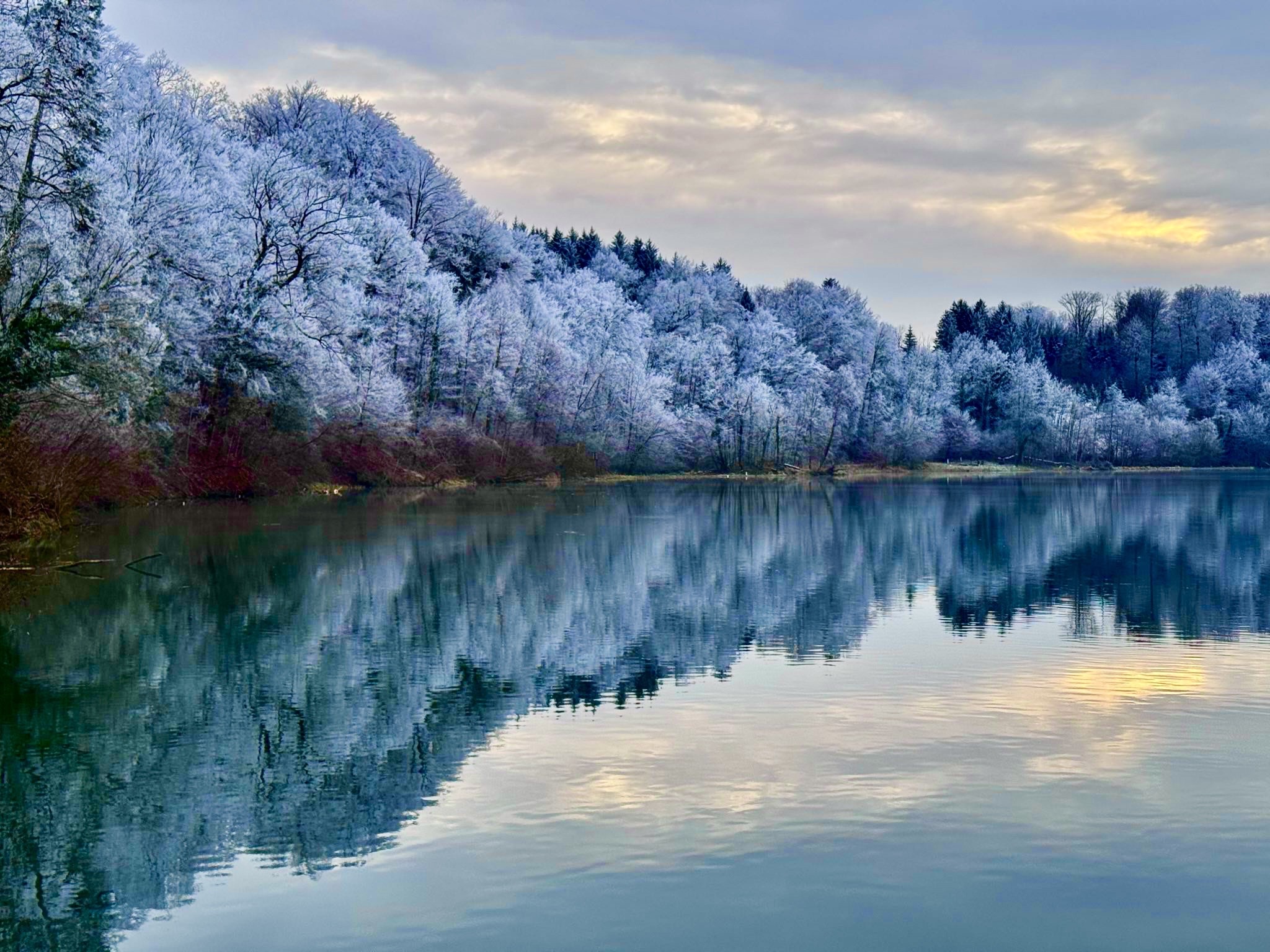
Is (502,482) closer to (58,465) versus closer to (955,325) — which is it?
(58,465)

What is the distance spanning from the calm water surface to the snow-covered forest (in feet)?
41.0

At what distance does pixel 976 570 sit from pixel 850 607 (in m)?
8.33

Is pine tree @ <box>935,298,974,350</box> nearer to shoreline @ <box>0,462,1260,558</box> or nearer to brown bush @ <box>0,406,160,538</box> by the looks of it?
shoreline @ <box>0,462,1260,558</box>

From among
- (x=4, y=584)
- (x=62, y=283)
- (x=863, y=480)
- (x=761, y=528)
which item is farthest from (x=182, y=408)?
(x=863, y=480)

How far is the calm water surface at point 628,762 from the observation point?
9.51 metres

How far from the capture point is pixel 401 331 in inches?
2970

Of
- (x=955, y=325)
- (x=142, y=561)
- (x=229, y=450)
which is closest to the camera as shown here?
(x=142, y=561)

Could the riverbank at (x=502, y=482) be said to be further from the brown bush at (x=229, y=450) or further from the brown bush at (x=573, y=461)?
the brown bush at (x=229, y=450)

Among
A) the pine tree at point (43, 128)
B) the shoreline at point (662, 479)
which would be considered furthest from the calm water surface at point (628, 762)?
the pine tree at point (43, 128)

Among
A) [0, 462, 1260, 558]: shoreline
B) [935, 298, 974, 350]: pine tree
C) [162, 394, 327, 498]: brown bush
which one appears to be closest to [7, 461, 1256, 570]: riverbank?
[0, 462, 1260, 558]: shoreline

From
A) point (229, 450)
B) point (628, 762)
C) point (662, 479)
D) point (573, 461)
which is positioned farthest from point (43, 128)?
point (662, 479)

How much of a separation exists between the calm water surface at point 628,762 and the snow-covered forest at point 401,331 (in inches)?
492

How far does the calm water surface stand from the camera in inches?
374

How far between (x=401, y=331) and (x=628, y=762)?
6410cm
